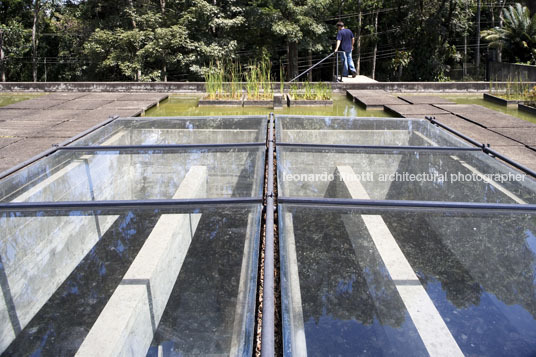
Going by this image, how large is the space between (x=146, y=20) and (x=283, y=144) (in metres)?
15.7

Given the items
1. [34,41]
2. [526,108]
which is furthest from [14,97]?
[34,41]

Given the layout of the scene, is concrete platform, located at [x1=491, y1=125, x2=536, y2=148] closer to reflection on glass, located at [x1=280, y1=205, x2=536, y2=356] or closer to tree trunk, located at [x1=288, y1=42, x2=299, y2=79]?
reflection on glass, located at [x1=280, y1=205, x2=536, y2=356]

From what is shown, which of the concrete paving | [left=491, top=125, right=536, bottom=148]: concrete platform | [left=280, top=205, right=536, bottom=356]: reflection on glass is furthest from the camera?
[left=491, top=125, right=536, bottom=148]: concrete platform

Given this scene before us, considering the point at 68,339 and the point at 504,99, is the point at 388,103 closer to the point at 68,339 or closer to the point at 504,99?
the point at 504,99

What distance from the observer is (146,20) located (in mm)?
17016

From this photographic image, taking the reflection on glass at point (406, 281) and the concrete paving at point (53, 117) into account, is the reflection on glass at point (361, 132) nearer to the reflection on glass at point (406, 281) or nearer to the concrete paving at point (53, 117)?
the reflection on glass at point (406, 281)

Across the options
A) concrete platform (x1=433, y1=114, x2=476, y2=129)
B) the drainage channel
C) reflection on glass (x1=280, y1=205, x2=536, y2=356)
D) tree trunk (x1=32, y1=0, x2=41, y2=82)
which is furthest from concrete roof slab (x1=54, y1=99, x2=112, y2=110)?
tree trunk (x1=32, y1=0, x2=41, y2=82)

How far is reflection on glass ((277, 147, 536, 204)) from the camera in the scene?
90.7 inches

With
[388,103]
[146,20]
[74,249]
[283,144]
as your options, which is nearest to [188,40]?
[146,20]

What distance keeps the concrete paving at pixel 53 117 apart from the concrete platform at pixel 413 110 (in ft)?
11.3

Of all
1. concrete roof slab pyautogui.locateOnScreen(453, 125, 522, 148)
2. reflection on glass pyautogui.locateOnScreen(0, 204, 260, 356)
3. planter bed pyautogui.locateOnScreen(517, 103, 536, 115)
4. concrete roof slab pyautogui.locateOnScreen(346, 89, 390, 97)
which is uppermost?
concrete roof slab pyautogui.locateOnScreen(346, 89, 390, 97)

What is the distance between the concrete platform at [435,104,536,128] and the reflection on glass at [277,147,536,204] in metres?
2.95

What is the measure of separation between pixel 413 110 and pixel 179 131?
3720 mm

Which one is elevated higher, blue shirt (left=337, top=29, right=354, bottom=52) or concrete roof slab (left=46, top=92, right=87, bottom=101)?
blue shirt (left=337, top=29, right=354, bottom=52)
